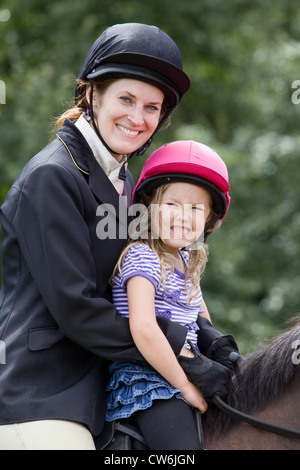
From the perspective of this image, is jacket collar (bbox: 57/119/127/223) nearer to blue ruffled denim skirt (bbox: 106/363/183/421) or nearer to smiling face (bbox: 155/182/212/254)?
smiling face (bbox: 155/182/212/254)

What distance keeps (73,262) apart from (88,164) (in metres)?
0.50

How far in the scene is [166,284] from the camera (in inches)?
110

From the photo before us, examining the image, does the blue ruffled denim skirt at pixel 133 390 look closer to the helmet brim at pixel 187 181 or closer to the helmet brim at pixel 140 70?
the helmet brim at pixel 187 181

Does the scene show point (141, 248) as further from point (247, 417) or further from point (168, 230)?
point (247, 417)

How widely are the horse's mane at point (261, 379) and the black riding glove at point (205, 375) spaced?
71 millimetres

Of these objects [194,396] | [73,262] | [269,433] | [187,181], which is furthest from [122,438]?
[187,181]

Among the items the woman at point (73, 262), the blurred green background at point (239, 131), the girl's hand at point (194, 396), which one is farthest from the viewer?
the blurred green background at point (239, 131)

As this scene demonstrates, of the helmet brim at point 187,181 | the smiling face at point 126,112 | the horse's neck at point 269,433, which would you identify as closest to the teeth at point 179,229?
the helmet brim at point 187,181

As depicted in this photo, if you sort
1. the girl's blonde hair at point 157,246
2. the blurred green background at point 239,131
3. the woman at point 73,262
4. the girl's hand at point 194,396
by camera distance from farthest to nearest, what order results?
the blurred green background at point 239,131
the girl's blonde hair at point 157,246
the girl's hand at point 194,396
the woman at point 73,262

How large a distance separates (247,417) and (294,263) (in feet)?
26.0

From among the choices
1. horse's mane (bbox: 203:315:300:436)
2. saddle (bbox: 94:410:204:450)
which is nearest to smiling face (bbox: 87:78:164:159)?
horse's mane (bbox: 203:315:300:436)

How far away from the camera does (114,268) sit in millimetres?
2811

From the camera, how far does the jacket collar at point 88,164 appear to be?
9.26 feet

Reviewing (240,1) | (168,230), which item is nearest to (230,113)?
(240,1)
